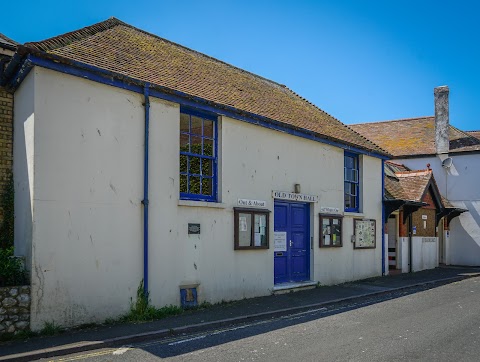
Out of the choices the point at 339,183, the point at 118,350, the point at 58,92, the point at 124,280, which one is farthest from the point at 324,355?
the point at 339,183

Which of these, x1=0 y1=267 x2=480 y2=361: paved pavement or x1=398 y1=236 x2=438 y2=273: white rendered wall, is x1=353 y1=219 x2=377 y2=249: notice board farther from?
x1=398 y1=236 x2=438 y2=273: white rendered wall

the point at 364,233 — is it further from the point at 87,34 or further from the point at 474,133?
the point at 474,133

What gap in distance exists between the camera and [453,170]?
25594mm

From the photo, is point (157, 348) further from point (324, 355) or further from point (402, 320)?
point (402, 320)

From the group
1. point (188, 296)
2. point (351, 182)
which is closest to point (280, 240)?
point (188, 296)

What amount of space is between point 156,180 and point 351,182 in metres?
8.84

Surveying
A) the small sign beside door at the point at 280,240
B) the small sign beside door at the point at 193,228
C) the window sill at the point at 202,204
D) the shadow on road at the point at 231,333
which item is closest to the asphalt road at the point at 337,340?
the shadow on road at the point at 231,333

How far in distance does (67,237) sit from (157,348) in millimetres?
2628

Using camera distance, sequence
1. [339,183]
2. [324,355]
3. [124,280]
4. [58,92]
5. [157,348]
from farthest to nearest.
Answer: [339,183], [124,280], [58,92], [157,348], [324,355]

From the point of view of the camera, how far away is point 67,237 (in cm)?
886

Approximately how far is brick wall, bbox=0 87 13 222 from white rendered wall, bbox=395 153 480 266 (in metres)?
21.3

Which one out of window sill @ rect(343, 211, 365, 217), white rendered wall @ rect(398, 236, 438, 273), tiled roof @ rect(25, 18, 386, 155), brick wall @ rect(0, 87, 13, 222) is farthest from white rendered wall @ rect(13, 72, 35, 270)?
white rendered wall @ rect(398, 236, 438, 273)

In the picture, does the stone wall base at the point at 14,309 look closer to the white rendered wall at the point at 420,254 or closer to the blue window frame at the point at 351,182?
the blue window frame at the point at 351,182

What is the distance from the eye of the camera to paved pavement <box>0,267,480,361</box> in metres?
7.41
